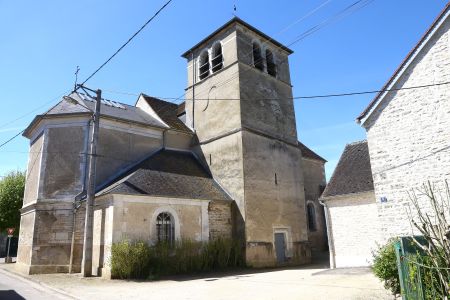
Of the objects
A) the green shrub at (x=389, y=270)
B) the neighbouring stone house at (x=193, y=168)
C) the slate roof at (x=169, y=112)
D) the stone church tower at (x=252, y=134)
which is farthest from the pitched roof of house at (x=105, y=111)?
the green shrub at (x=389, y=270)

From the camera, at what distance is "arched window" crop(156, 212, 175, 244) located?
13883 millimetres

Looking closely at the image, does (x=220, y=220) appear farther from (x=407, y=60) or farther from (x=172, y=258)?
(x=407, y=60)

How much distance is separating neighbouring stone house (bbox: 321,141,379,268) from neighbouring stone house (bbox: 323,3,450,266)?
0.40ft

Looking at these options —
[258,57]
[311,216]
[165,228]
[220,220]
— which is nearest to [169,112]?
[258,57]

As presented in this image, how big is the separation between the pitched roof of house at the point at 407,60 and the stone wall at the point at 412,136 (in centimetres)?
16

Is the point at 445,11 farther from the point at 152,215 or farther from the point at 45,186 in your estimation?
the point at 45,186

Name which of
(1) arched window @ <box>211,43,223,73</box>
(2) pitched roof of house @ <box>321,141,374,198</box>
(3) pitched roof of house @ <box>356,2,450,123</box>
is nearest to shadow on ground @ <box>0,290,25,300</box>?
(2) pitched roof of house @ <box>321,141,374,198</box>

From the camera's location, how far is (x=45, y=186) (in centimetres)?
1522

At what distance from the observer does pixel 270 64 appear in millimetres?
21594

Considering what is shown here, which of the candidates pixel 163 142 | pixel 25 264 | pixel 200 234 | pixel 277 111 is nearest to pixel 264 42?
pixel 277 111

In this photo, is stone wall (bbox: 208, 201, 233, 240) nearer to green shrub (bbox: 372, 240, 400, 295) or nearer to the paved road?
the paved road

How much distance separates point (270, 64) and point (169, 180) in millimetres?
10486

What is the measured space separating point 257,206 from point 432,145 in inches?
325

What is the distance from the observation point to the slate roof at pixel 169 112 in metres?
20.3
